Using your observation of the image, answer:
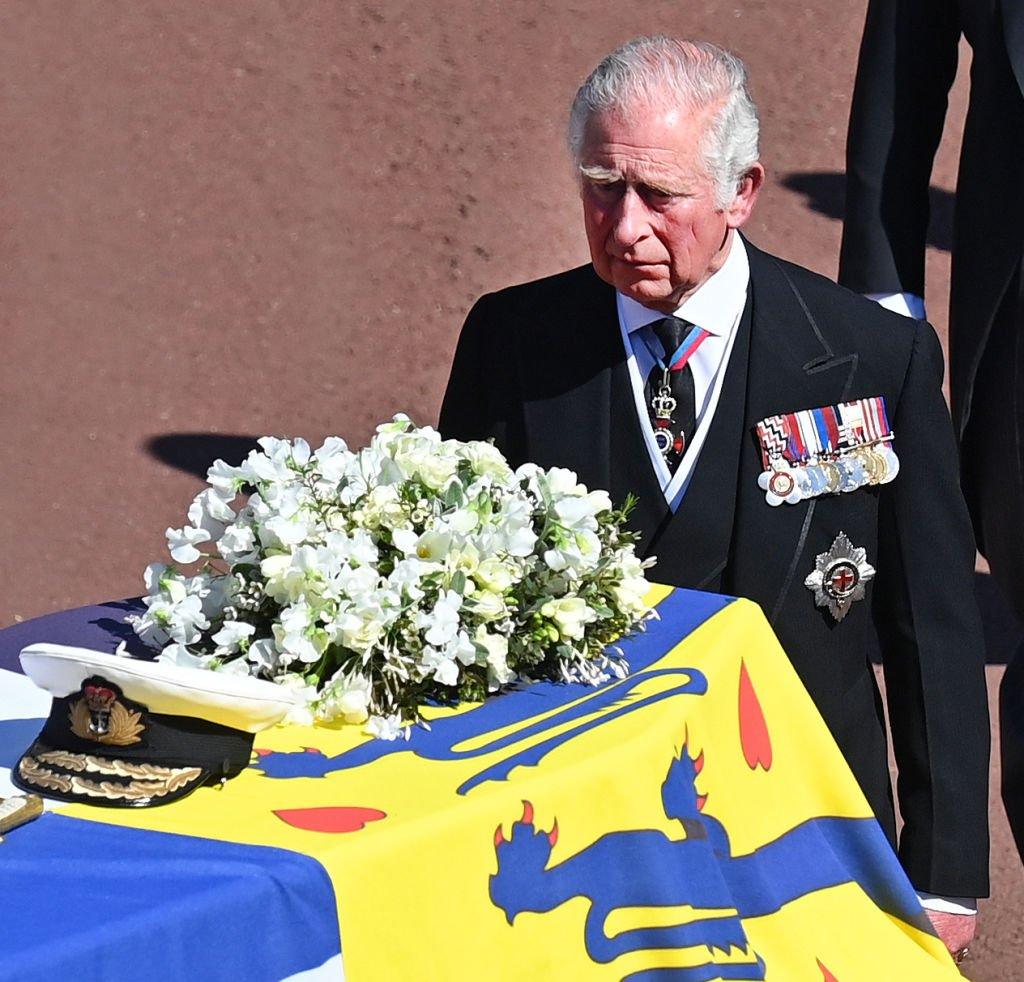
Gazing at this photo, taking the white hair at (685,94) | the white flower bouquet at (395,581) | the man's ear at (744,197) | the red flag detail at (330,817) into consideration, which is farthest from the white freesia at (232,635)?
the man's ear at (744,197)

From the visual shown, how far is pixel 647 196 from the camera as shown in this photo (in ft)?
8.63

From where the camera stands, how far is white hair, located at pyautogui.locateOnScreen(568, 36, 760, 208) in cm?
265

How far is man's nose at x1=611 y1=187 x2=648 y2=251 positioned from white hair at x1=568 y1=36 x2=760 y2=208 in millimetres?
116

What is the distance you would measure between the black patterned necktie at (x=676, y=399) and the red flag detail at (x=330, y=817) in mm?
1145

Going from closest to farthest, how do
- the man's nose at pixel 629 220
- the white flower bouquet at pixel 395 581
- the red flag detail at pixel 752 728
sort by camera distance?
the white flower bouquet at pixel 395 581, the red flag detail at pixel 752 728, the man's nose at pixel 629 220

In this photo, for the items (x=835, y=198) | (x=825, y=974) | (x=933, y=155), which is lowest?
(x=835, y=198)

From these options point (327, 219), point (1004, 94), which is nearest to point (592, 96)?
point (1004, 94)

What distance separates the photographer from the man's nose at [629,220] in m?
2.62

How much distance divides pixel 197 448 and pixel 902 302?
377cm

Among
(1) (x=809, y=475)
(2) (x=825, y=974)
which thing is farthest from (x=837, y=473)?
(2) (x=825, y=974)

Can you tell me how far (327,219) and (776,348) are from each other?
586 centimetres

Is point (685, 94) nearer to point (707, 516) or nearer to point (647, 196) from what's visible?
point (647, 196)

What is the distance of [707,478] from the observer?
2.85 metres

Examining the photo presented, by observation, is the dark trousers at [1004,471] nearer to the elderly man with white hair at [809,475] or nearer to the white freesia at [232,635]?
the elderly man with white hair at [809,475]
